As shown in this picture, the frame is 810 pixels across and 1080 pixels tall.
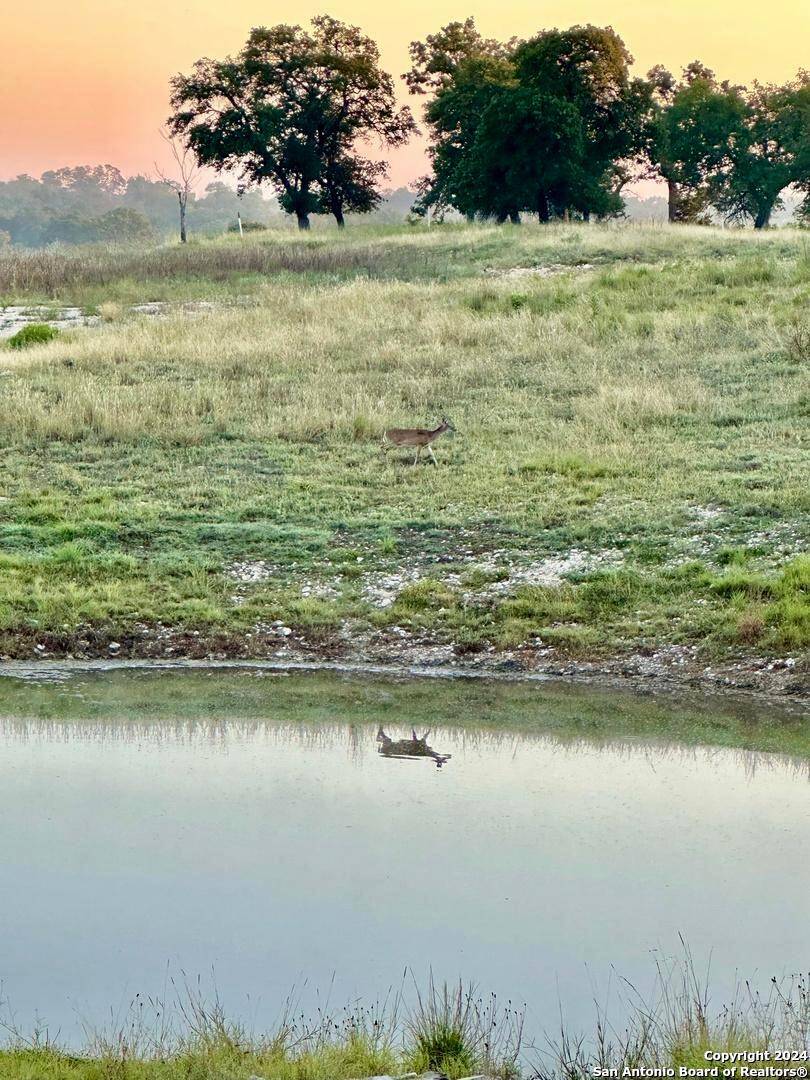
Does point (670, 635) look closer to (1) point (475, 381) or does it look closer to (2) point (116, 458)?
(2) point (116, 458)

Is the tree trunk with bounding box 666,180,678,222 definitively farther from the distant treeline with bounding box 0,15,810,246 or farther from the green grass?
the green grass

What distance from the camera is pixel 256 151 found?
6044cm

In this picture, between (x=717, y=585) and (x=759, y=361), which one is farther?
(x=759, y=361)

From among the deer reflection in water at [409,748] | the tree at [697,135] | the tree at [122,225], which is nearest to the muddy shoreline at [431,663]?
the deer reflection in water at [409,748]

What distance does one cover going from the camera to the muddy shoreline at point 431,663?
1122 centimetres

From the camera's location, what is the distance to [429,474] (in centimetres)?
1689

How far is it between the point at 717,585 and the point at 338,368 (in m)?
11.5

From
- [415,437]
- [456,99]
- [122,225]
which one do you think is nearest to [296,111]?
[456,99]

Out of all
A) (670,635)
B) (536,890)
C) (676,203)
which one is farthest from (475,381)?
(676,203)

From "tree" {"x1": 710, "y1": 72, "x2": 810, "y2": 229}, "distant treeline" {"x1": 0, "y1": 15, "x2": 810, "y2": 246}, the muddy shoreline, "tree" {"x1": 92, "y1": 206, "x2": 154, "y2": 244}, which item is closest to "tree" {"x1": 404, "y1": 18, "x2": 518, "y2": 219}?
"distant treeline" {"x1": 0, "y1": 15, "x2": 810, "y2": 246}

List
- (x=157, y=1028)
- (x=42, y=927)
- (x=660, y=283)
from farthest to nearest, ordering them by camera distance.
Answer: (x=660, y=283)
(x=42, y=927)
(x=157, y=1028)

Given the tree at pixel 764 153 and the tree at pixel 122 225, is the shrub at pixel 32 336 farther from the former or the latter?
the tree at pixel 122 225

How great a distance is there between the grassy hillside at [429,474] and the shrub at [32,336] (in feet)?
3.29

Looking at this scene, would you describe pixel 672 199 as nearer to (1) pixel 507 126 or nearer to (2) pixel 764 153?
(2) pixel 764 153
